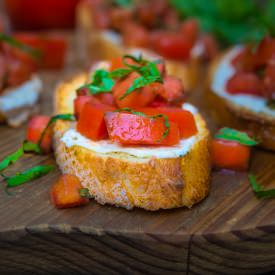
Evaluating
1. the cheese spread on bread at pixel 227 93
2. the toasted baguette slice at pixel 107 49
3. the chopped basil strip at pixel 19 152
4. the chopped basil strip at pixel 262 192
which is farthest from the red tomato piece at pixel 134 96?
the toasted baguette slice at pixel 107 49

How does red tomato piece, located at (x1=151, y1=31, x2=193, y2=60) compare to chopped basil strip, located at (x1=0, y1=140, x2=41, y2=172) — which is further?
red tomato piece, located at (x1=151, y1=31, x2=193, y2=60)

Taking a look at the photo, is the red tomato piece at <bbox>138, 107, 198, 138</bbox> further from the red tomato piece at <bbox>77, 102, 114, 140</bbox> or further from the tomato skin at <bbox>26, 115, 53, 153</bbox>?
the tomato skin at <bbox>26, 115, 53, 153</bbox>

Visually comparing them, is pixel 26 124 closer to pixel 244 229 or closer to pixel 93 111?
pixel 93 111

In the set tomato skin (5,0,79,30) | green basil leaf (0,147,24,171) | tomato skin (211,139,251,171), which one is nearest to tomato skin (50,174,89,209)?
green basil leaf (0,147,24,171)

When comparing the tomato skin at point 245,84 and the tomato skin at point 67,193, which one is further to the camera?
the tomato skin at point 245,84

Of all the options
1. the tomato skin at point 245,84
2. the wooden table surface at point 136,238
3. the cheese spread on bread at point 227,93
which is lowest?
the wooden table surface at point 136,238

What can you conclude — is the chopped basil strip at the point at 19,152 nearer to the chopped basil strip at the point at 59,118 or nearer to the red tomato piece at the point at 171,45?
the chopped basil strip at the point at 59,118

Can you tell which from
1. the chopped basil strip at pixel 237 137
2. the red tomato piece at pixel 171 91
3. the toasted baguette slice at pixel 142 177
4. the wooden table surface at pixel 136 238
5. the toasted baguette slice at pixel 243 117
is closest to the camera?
the wooden table surface at pixel 136 238
